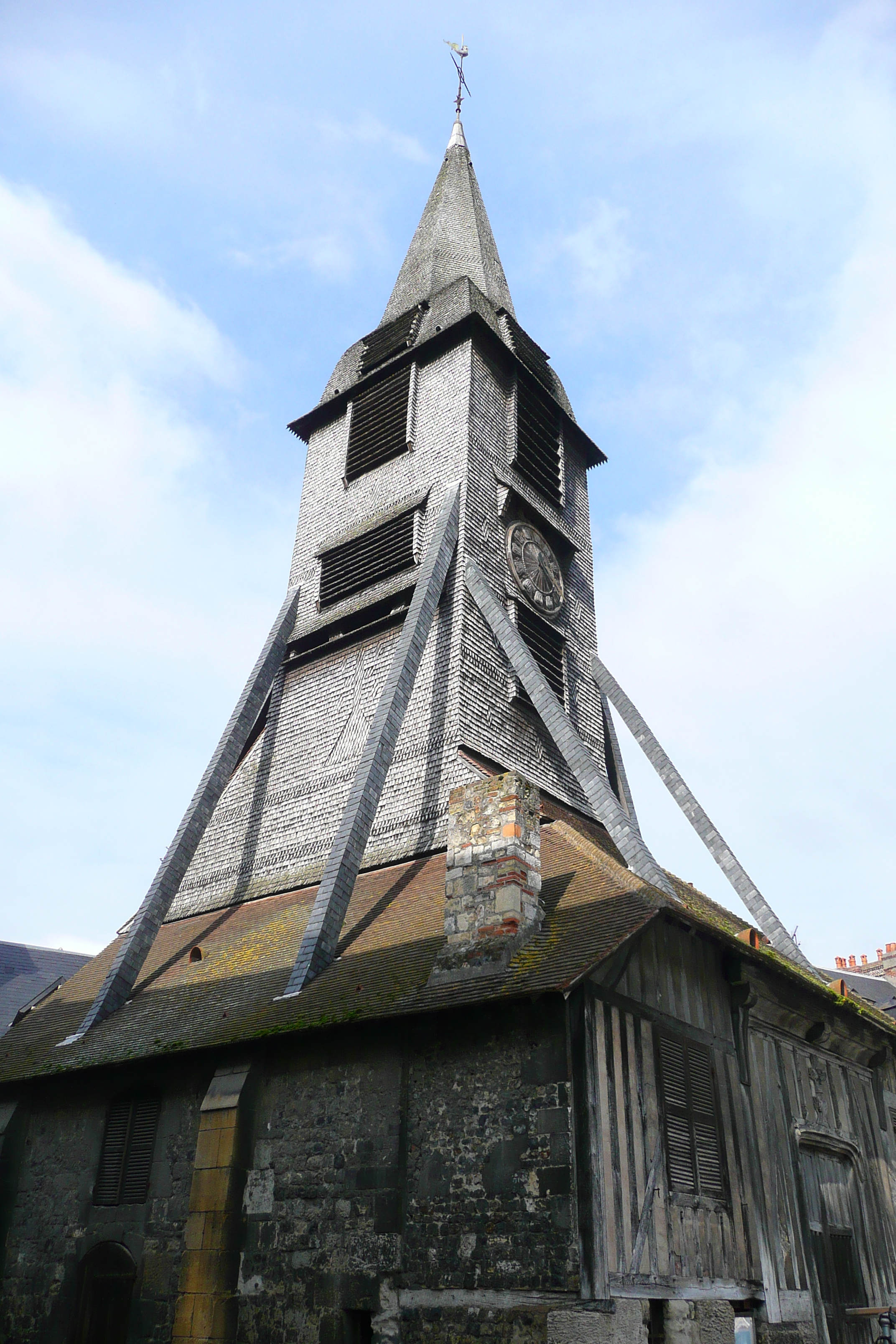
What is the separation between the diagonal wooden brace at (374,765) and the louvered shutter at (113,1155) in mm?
2372

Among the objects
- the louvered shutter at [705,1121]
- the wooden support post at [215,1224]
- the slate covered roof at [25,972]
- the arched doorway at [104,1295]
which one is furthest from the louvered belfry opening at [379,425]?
the slate covered roof at [25,972]

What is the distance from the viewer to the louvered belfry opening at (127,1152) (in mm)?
10281

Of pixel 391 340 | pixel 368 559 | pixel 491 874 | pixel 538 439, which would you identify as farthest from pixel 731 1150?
pixel 391 340

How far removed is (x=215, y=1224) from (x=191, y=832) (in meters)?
6.50

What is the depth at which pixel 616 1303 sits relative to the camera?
7508 mm

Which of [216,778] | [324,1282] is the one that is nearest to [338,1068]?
[324,1282]

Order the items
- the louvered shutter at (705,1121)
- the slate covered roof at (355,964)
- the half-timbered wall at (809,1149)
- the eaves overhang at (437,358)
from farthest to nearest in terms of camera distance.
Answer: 1. the eaves overhang at (437,358)
2. the half-timbered wall at (809,1149)
3. the louvered shutter at (705,1121)
4. the slate covered roof at (355,964)

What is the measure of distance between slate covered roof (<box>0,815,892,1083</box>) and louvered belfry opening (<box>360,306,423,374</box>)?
10.6 metres

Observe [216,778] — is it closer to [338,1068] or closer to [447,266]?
[338,1068]

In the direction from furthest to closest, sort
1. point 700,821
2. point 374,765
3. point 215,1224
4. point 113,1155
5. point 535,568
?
point 535,568
point 700,821
point 374,765
point 113,1155
point 215,1224

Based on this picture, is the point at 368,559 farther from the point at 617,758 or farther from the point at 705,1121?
the point at 705,1121

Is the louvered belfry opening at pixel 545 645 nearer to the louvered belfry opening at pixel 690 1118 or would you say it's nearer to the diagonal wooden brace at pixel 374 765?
the diagonal wooden brace at pixel 374 765

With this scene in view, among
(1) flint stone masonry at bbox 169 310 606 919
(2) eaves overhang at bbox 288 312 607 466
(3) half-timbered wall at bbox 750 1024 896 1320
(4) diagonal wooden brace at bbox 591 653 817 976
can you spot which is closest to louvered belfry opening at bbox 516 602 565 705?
(1) flint stone masonry at bbox 169 310 606 919

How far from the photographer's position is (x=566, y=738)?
13641 mm
